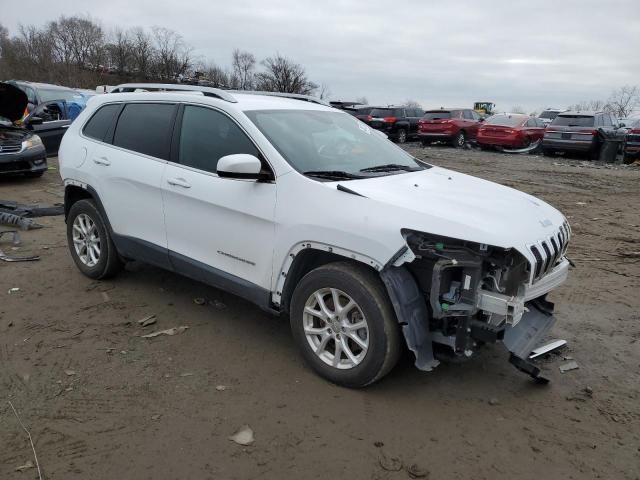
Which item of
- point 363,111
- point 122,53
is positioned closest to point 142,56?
point 122,53

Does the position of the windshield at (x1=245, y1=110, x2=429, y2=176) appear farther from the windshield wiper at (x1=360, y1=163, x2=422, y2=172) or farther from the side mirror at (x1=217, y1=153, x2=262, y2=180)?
the side mirror at (x1=217, y1=153, x2=262, y2=180)

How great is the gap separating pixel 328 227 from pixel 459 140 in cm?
1998

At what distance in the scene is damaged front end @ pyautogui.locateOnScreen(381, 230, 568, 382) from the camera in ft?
9.75

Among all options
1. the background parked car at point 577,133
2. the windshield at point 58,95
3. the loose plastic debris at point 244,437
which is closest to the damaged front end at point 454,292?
the loose plastic debris at point 244,437

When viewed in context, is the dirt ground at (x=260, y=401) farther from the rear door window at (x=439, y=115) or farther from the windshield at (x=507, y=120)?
the rear door window at (x=439, y=115)

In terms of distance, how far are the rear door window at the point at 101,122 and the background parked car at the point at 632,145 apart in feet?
58.9

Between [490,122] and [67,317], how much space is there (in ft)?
63.4

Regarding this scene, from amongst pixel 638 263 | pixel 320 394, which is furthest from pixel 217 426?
pixel 638 263

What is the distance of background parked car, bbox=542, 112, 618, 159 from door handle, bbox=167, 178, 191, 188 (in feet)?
56.8

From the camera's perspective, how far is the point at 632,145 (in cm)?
1767

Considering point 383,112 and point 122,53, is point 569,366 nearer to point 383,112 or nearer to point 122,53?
point 383,112

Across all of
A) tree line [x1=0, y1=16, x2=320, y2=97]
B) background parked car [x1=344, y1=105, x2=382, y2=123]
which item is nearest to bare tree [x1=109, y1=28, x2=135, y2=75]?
tree line [x1=0, y1=16, x2=320, y2=97]

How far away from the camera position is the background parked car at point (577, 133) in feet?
58.7

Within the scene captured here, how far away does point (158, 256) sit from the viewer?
4.40 meters
